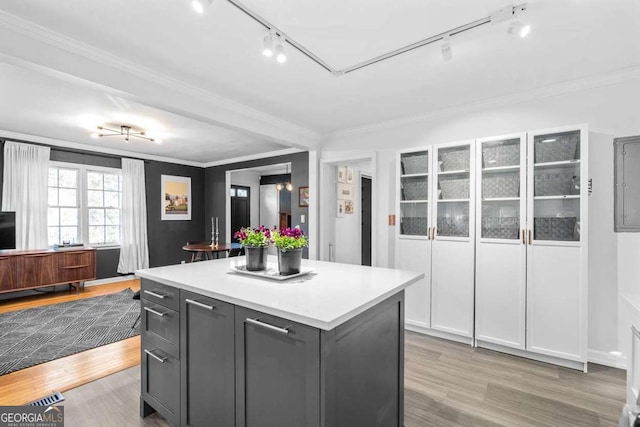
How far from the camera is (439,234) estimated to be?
3465 mm

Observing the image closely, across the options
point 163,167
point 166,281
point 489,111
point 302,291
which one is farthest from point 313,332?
point 163,167

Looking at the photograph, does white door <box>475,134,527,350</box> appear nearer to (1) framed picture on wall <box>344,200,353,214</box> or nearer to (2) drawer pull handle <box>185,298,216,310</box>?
(1) framed picture on wall <box>344,200,353,214</box>

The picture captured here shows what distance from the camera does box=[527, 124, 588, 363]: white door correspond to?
2.68 m

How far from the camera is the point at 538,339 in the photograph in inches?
112

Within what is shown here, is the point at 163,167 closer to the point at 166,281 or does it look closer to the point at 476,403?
the point at 166,281

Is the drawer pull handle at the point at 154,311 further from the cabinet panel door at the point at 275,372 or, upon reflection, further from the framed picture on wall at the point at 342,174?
the framed picture on wall at the point at 342,174

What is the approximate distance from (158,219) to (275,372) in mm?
6243

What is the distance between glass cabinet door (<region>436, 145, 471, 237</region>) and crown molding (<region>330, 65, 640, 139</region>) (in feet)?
1.66

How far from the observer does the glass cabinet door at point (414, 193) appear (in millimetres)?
3600

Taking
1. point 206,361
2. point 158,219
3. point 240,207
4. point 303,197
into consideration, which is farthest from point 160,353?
point 240,207

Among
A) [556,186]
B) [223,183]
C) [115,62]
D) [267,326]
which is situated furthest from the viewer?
[223,183]

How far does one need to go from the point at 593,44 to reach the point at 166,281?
3.40 metres

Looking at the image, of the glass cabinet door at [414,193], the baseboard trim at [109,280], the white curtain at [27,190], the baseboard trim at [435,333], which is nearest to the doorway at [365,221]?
the glass cabinet door at [414,193]

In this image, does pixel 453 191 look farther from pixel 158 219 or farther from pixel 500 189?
pixel 158 219
